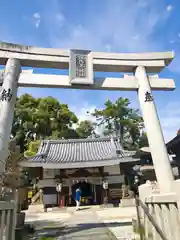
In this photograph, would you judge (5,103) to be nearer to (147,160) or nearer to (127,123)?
(147,160)

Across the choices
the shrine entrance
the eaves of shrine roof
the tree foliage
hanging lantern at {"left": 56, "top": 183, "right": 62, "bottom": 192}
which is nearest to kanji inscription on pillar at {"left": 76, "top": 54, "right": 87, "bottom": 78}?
the eaves of shrine roof

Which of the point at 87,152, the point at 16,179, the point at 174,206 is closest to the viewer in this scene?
the point at 174,206

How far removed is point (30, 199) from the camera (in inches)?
742

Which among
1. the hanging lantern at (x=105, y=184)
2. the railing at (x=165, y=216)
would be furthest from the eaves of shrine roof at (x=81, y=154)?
the railing at (x=165, y=216)

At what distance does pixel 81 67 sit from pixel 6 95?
232 centimetres

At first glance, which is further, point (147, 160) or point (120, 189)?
point (120, 189)

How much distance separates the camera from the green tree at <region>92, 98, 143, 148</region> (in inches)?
1347

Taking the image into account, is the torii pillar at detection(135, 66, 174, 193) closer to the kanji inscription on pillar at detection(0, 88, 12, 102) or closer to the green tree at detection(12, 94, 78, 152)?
the kanji inscription on pillar at detection(0, 88, 12, 102)

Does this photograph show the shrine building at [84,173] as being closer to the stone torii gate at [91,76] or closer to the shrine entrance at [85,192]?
the shrine entrance at [85,192]

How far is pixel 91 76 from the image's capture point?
6254 mm

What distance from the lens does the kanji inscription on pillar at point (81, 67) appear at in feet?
20.2

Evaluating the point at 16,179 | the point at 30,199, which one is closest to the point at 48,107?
the point at 30,199

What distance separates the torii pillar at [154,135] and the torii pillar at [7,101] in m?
3.64

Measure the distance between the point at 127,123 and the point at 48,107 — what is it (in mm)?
13029
